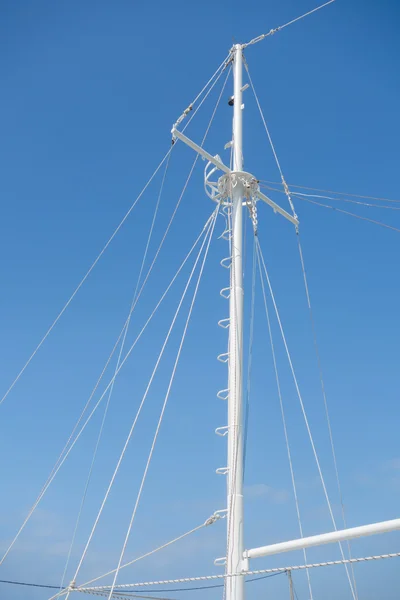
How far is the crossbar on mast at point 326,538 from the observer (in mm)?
7020

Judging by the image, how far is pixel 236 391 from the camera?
10.5 m

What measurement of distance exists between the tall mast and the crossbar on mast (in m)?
0.35

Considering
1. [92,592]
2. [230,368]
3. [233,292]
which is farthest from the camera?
[233,292]

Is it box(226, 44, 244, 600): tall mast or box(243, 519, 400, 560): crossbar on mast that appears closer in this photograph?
box(243, 519, 400, 560): crossbar on mast

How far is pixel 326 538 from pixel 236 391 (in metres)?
3.43

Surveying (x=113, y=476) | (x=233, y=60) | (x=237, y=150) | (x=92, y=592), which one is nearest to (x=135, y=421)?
(x=113, y=476)

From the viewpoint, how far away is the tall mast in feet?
29.5

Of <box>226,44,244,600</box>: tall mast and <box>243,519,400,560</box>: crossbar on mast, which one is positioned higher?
<box>226,44,244,600</box>: tall mast

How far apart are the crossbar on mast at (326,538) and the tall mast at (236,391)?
354mm

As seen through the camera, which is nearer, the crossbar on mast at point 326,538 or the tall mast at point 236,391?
the crossbar on mast at point 326,538

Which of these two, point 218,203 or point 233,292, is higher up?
point 218,203

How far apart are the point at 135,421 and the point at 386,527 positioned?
5.83m

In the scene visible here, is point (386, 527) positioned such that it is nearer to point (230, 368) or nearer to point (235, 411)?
point (235, 411)

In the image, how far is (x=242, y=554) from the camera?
29.5ft
